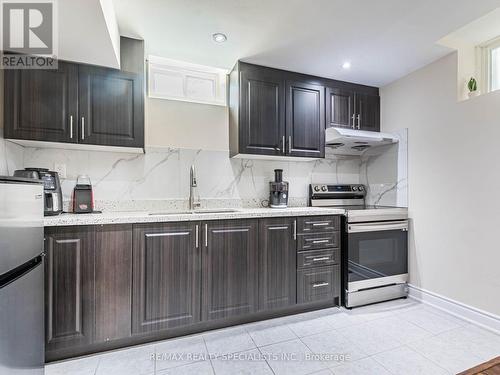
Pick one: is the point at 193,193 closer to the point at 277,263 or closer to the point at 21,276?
the point at 277,263

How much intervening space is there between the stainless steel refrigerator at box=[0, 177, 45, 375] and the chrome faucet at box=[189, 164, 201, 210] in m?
1.23

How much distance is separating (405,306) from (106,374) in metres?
2.63

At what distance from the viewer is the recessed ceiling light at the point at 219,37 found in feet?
6.75

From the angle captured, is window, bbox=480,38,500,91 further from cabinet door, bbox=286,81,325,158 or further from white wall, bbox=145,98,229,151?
white wall, bbox=145,98,229,151

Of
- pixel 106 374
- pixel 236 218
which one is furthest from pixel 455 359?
pixel 106 374

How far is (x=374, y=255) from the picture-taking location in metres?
2.55

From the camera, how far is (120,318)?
1770 millimetres

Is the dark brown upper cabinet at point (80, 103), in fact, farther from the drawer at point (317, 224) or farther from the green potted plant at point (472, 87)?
the green potted plant at point (472, 87)

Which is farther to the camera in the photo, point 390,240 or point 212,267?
point 390,240

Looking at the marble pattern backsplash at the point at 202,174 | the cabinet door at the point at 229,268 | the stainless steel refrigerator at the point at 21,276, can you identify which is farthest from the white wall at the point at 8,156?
the cabinet door at the point at 229,268

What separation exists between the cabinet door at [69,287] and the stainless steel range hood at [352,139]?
93.1 inches

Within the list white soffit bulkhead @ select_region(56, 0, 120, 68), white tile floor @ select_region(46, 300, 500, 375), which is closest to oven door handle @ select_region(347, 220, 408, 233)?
white tile floor @ select_region(46, 300, 500, 375)

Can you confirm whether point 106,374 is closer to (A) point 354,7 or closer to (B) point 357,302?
(B) point 357,302

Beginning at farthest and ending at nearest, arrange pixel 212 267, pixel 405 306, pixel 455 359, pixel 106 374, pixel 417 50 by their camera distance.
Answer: pixel 405 306
pixel 417 50
pixel 212 267
pixel 455 359
pixel 106 374
